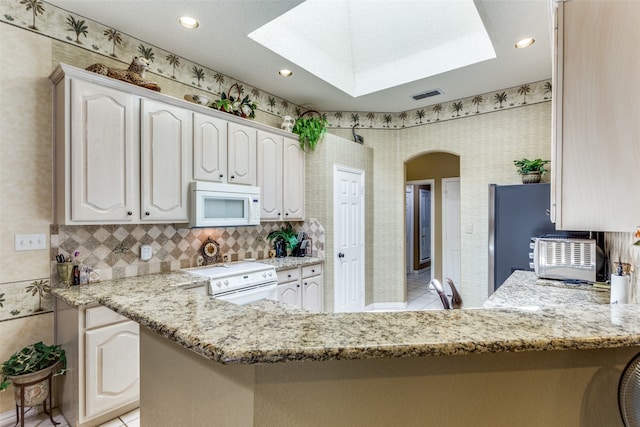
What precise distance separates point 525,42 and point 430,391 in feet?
10.4

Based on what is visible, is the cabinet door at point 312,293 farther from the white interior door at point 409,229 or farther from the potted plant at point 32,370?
the white interior door at point 409,229

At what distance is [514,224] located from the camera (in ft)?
9.86

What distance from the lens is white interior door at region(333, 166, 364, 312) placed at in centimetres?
405

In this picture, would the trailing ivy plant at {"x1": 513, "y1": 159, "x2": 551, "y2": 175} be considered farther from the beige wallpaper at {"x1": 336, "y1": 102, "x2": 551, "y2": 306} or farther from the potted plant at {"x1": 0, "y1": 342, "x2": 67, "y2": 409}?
the potted plant at {"x1": 0, "y1": 342, "x2": 67, "y2": 409}

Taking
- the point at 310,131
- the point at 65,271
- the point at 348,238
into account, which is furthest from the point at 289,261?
the point at 65,271

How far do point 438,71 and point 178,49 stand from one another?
262cm

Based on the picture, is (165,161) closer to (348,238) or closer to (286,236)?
(286,236)

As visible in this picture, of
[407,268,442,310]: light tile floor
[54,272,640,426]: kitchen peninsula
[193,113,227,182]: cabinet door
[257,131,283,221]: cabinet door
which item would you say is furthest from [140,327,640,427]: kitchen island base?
[407,268,442,310]: light tile floor

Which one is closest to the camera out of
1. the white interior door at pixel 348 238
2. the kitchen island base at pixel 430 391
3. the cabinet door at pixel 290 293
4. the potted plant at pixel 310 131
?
the kitchen island base at pixel 430 391

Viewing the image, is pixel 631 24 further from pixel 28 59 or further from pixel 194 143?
pixel 28 59

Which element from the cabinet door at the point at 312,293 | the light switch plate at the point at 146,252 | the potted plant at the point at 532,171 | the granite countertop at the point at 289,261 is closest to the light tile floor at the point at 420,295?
the cabinet door at the point at 312,293

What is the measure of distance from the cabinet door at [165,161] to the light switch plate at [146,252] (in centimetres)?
A: 35

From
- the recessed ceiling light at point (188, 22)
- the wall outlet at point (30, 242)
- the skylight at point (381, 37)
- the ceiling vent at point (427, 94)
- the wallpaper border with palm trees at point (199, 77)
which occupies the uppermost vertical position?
the skylight at point (381, 37)

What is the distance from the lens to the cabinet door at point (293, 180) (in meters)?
3.79
